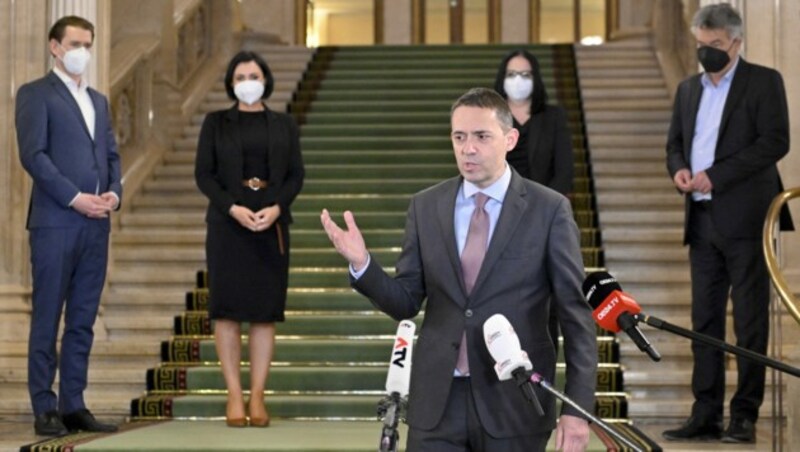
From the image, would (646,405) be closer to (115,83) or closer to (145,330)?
(145,330)

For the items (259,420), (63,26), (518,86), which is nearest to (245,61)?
(63,26)

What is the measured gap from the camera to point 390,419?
3.51 m

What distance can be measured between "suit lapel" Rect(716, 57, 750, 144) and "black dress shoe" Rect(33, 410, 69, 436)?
11.5ft

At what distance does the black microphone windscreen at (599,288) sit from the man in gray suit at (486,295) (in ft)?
1.04

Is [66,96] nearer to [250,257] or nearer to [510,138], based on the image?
[250,257]

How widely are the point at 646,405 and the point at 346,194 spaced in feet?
13.0

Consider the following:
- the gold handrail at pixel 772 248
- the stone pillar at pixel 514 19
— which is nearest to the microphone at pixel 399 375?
the gold handrail at pixel 772 248

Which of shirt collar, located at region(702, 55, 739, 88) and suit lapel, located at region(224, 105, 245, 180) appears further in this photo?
suit lapel, located at region(224, 105, 245, 180)

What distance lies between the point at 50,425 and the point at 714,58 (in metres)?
3.62

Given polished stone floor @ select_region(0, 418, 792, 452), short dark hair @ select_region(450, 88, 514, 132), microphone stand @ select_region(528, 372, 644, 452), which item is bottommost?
polished stone floor @ select_region(0, 418, 792, 452)

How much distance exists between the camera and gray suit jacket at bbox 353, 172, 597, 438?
3812 millimetres

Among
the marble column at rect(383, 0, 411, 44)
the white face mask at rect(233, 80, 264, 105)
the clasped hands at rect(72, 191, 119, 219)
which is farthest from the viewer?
the marble column at rect(383, 0, 411, 44)

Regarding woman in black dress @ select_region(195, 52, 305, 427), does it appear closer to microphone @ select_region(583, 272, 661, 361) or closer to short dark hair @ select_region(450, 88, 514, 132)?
short dark hair @ select_region(450, 88, 514, 132)

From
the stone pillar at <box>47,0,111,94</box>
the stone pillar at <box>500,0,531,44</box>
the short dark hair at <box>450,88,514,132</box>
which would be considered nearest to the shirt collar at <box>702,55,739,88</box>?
the short dark hair at <box>450,88,514,132</box>
